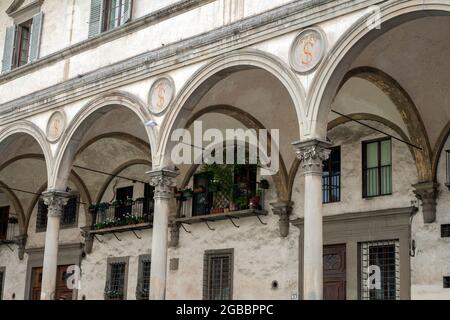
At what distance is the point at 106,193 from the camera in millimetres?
22875

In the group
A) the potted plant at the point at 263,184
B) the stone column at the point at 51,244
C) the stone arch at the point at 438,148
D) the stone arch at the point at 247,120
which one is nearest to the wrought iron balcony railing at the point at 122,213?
the stone column at the point at 51,244

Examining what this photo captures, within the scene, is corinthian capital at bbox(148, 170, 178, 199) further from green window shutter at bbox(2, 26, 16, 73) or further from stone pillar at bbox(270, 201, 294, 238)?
green window shutter at bbox(2, 26, 16, 73)

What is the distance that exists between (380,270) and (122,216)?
862cm

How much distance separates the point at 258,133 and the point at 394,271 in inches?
183

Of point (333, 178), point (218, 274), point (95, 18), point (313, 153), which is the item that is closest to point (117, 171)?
point (218, 274)

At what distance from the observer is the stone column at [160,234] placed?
14906 millimetres

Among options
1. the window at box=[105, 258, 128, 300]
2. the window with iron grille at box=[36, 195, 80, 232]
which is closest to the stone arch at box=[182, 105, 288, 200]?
the window at box=[105, 258, 128, 300]

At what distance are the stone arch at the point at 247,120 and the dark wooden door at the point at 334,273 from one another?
1.78 m

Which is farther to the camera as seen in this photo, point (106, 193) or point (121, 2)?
point (106, 193)

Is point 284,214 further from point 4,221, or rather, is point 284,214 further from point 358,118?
point 4,221

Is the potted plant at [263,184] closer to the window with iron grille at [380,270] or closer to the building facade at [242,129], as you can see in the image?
the building facade at [242,129]

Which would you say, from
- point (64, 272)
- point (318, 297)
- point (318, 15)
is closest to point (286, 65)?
point (318, 15)

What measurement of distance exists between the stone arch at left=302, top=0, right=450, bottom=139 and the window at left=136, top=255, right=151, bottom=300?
30.3ft
